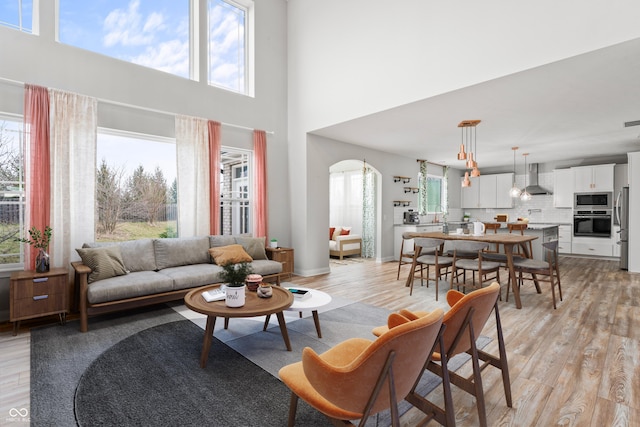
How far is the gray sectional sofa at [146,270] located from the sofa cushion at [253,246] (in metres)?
0.02

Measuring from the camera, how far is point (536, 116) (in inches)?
189

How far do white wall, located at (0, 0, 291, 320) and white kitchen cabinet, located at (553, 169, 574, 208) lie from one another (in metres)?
7.25

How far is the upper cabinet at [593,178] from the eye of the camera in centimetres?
755

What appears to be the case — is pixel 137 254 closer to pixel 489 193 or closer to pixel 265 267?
pixel 265 267

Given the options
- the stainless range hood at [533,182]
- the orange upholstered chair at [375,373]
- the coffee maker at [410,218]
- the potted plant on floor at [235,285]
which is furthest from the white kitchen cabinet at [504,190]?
the orange upholstered chair at [375,373]

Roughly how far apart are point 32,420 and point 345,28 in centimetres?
566

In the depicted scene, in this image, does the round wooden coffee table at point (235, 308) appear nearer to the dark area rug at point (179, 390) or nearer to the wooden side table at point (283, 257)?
the dark area rug at point (179, 390)

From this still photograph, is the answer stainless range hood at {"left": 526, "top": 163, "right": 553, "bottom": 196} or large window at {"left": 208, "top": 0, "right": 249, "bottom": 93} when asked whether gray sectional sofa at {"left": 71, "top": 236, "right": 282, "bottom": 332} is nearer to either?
large window at {"left": 208, "top": 0, "right": 249, "bottom": 93}

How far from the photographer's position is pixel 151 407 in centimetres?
200

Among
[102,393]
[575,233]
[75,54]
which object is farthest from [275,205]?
[575,233]

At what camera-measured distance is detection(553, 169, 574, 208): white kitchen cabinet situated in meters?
8.15

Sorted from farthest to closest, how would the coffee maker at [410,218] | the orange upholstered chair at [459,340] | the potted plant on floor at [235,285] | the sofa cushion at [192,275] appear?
the coffee maker at [410,218] → the sofa cushion at [192,275] → the potted plant on floor at [235,285] → the orange upholstered chair at [459,340]

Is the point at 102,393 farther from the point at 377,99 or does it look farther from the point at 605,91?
the point at 605,91

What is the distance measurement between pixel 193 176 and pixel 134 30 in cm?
226
